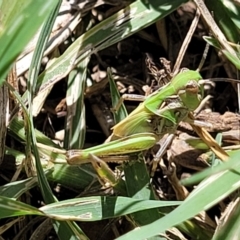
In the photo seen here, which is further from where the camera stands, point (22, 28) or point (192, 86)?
point (192, 86)

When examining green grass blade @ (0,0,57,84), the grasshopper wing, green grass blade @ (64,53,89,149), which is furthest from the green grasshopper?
green grass blade @ (0,0,57,84)

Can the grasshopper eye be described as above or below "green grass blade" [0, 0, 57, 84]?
below

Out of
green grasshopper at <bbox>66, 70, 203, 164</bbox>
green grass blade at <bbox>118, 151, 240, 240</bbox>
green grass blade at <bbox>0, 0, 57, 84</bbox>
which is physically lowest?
green grass blade at <bbox>118, 151, 240, 240</bbox>

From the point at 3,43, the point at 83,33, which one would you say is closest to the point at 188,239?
the point at 83,33

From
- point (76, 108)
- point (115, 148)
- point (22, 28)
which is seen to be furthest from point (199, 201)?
point (76, 108)

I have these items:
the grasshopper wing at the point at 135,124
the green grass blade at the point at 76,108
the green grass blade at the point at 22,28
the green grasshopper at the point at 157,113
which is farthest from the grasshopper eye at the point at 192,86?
→ the green grass blade at the point at 22,28

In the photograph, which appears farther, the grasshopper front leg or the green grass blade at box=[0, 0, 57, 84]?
the grasshopper front leg

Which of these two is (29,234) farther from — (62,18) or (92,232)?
(62,18)

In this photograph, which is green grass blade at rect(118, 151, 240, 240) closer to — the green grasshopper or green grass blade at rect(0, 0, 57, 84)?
the green grasshopper

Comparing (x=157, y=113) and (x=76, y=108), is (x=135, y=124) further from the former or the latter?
(x=76, y=108)

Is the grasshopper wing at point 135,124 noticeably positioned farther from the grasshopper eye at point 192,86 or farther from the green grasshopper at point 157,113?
the grasshopper eye at point 192,86
